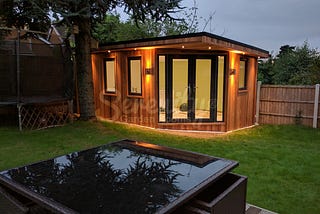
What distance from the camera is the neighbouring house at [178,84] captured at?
681 cm

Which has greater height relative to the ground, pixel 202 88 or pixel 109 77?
pixel 109 77

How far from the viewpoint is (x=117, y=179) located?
1491 millimetres

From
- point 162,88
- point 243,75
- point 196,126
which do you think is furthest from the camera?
point 243,75

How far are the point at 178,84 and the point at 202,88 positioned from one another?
72 centimetres

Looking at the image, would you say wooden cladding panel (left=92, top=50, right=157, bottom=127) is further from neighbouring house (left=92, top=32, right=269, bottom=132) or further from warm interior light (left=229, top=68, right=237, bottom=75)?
warm interior light (left=229, top=68, right=237, bottom=75)

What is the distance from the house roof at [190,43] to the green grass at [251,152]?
7.36ft

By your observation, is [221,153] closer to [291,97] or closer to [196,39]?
[196,39]

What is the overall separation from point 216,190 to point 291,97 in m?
7.83

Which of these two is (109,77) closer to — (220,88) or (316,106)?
(220,88)

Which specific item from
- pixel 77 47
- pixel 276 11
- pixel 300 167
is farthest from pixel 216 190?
pixel 276 11

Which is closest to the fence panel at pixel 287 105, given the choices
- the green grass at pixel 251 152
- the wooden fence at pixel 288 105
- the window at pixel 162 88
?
the wooden fence at pixel 288 105

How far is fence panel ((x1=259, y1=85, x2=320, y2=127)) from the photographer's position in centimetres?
818

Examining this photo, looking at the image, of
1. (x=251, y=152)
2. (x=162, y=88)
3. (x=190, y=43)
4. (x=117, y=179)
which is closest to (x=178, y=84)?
(x=162, y=88)

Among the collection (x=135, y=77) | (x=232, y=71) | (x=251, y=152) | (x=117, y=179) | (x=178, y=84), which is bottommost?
(x=251, y=152)
